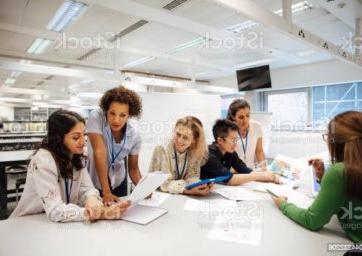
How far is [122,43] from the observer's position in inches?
163

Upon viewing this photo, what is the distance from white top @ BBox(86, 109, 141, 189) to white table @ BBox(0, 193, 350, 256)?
52 centimetres

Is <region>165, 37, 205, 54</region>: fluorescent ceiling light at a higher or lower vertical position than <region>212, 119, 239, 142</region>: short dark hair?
higher

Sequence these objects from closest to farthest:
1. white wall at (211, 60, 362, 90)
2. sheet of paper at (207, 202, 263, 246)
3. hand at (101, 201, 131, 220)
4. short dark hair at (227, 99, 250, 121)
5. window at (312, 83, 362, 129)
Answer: sheet of paper at (207, 202, 263, 246) → hand at (101, 201, 131, 220) → short dark hair at (227, 99, 250, 121) → white wall at (211, 60, 362, 90) → window at (312, 83, 362, 129)

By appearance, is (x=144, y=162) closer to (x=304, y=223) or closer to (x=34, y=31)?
(x=34, y=31)

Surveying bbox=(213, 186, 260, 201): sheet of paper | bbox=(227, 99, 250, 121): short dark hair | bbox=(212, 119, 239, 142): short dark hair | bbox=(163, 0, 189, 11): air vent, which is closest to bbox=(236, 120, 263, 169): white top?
bbox=(227, 99, 250, 121): short dark hair

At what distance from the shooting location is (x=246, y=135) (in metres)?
2.40

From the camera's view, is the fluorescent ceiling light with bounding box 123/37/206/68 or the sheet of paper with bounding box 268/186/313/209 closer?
the sheet of paper with bounding box 268/186/313/209

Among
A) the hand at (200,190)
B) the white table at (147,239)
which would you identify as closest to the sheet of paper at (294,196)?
the white table at (147,239)

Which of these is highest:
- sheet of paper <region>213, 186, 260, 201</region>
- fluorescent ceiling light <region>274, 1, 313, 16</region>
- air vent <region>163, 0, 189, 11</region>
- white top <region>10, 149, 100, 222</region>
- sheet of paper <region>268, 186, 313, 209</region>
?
fluorescent ceiling light <region>274, 1, 313, 16</region>

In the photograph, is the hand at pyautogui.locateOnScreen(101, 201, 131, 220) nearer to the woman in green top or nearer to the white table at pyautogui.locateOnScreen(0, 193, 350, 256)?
the white table at pyautogui.locateOnScreen(0, 193, 350, 256)

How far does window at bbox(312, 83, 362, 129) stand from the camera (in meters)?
5.18

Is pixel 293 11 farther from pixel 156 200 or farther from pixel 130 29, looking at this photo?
pixel 156 200

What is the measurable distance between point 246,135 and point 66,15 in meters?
2.58

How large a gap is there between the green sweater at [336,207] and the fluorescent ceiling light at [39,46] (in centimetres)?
425
